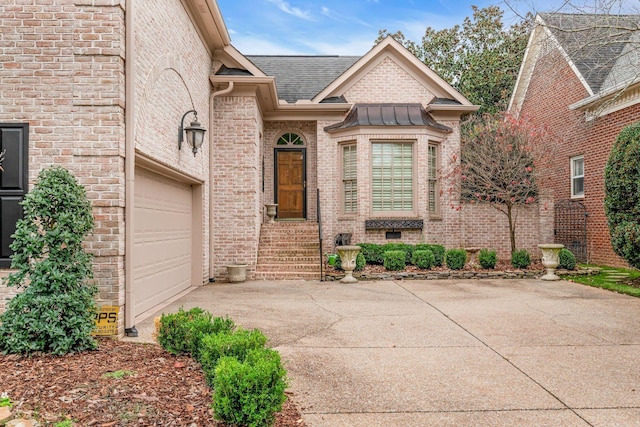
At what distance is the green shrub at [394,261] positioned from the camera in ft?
35.6

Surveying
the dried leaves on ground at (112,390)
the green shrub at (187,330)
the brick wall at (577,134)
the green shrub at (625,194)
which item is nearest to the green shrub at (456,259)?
the green shrub at (625,194)

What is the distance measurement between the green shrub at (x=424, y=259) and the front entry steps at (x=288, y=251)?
7.81ft

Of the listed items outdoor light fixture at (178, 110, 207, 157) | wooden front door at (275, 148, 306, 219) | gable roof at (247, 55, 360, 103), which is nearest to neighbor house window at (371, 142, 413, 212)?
wooden front door at (275, 148, 306, 219)

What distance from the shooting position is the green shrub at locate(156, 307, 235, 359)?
13.8 ft

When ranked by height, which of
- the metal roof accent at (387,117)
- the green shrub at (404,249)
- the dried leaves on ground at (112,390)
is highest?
the metal roof accent at (387,117)

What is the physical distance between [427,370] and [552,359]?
134cm

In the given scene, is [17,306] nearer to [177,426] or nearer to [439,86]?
[177,426]

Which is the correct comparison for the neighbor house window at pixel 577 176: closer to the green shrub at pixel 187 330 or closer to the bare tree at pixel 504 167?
the bare tree at pixel 504 167

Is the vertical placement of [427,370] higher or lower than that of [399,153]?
lower

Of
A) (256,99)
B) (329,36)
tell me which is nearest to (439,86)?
(256,99)

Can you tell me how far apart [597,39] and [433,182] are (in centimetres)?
552

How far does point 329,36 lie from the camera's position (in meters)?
28.9

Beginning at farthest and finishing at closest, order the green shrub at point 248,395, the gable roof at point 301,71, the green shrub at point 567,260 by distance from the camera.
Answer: the gable roof at point 301,71
the green shrub at point 567,260
the green shrub at point 248,395

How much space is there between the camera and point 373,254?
453 inches
